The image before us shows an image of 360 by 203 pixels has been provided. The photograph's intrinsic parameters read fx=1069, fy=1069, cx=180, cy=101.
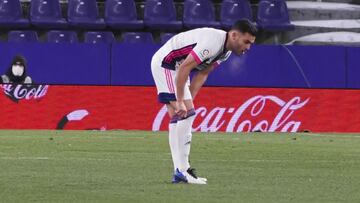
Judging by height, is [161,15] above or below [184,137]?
below

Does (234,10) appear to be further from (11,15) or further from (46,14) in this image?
(11,15)

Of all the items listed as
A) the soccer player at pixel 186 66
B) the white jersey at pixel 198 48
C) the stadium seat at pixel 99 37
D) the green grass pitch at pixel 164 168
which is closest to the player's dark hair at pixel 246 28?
the soccer player at pixel 186 66

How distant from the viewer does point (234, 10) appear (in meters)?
28.3

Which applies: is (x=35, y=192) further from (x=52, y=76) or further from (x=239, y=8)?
(x=239, y=8)

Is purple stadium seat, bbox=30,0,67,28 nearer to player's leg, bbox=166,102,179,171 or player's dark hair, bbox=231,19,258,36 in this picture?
player's leg, bbox=166,102,179,171

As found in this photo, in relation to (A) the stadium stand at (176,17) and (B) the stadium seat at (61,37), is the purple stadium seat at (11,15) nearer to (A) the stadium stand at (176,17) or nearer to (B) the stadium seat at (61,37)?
(A) the stadium stand at (176,17)

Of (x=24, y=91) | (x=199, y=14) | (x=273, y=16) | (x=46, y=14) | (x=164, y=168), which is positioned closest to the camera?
(x=164, y=168)

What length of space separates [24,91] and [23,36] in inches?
141

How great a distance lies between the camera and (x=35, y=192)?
9.66 meters

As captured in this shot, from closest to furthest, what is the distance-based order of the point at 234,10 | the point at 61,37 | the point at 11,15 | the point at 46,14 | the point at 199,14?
the point at 61,37
the point at 11,15
the point at 46,14
the point at 199,14
the point at 234,10

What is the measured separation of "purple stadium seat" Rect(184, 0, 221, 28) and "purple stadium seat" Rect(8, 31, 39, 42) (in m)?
4.08

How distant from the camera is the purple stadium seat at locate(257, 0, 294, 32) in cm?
2816

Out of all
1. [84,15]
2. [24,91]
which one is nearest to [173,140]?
[24,91]

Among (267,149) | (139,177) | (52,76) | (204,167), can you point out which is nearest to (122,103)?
(52,76)
